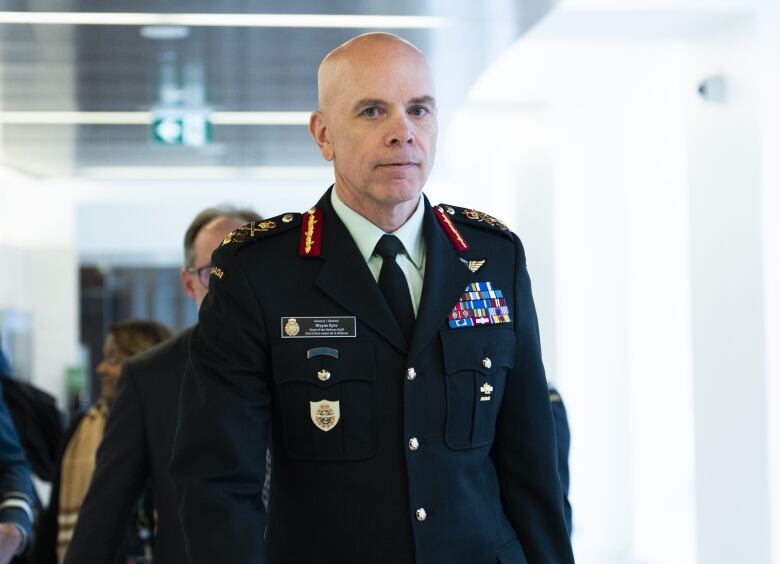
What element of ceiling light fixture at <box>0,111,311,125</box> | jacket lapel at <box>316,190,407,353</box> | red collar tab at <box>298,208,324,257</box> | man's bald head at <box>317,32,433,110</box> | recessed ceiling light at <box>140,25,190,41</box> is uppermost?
recessed ceiling light at <box>140,25,190,41</box>

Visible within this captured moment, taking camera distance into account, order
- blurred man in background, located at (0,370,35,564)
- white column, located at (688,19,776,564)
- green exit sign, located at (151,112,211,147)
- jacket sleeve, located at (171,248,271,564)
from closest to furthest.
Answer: jacket sleeve, located at (171,248,271,564)
blurred man in background, located at (0,370,35,564)
white column, located at (688,19,776,564)
green exit sign, located at (151,112,211,147)

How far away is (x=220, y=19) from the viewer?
8.22 m

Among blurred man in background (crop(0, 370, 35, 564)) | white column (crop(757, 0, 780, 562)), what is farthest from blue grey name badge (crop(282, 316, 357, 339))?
white column (crop(757, 0, 780, 562))

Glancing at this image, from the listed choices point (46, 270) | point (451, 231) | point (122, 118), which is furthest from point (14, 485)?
point (46, 270)

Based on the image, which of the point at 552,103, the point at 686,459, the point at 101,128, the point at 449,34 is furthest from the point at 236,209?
the point at 686,459

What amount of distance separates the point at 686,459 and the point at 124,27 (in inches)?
276

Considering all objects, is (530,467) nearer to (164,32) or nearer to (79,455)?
(79,455)

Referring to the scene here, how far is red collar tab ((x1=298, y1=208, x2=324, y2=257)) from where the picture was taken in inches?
88.9

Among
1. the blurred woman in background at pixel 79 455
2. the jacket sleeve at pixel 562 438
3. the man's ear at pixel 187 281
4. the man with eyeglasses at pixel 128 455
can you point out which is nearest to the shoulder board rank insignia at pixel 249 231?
the man with eyeglasses at pixel 128 455

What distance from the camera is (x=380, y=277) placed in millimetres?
2250

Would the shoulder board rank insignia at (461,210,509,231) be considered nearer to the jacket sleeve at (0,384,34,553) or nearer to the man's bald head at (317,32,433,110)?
the man's bald head at (317,32,433,110)

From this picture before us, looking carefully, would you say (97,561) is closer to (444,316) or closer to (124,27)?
(444,316)

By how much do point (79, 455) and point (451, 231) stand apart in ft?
10.2

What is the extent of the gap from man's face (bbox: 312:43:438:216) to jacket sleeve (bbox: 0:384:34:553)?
5.46ft
